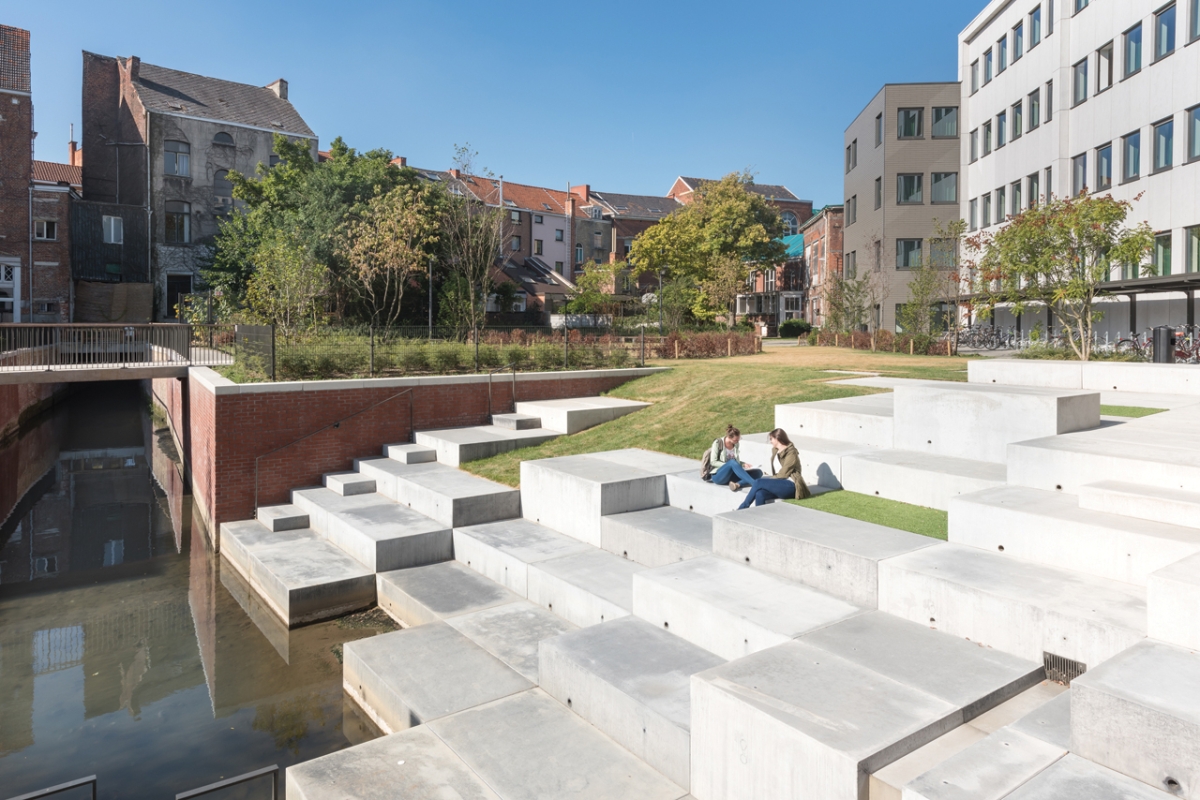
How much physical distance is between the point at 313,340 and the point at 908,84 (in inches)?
1323

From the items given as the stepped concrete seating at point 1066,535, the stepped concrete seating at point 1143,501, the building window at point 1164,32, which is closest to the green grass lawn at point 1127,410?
the stepped concrete seating at point 1143,501

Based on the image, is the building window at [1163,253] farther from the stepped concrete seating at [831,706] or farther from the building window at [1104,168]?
the stepped concrete seating at [831,706]

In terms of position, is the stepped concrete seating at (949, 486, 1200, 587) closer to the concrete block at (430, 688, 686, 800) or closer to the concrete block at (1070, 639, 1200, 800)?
the concrete block at (1070, 639, 1200, 800)

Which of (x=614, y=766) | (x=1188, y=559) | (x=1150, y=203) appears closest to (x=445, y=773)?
(x=614, y=766)

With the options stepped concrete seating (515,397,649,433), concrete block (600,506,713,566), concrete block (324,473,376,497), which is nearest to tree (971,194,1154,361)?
stepped concrete seating (515,397,649,433)

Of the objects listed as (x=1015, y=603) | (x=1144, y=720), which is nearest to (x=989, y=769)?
(x=1144, y=720)

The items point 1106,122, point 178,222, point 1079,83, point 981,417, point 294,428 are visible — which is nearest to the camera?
point 981,417

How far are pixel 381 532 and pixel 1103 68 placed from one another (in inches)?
1106

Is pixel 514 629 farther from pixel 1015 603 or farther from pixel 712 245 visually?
pixel 712 245

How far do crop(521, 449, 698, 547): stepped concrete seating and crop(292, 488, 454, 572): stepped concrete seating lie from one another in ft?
4.82

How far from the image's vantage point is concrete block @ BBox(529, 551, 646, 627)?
27.2ft

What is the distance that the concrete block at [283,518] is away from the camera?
13102 mm

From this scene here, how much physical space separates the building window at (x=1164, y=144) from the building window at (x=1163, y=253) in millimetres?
1954

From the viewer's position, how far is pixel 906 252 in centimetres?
3925
